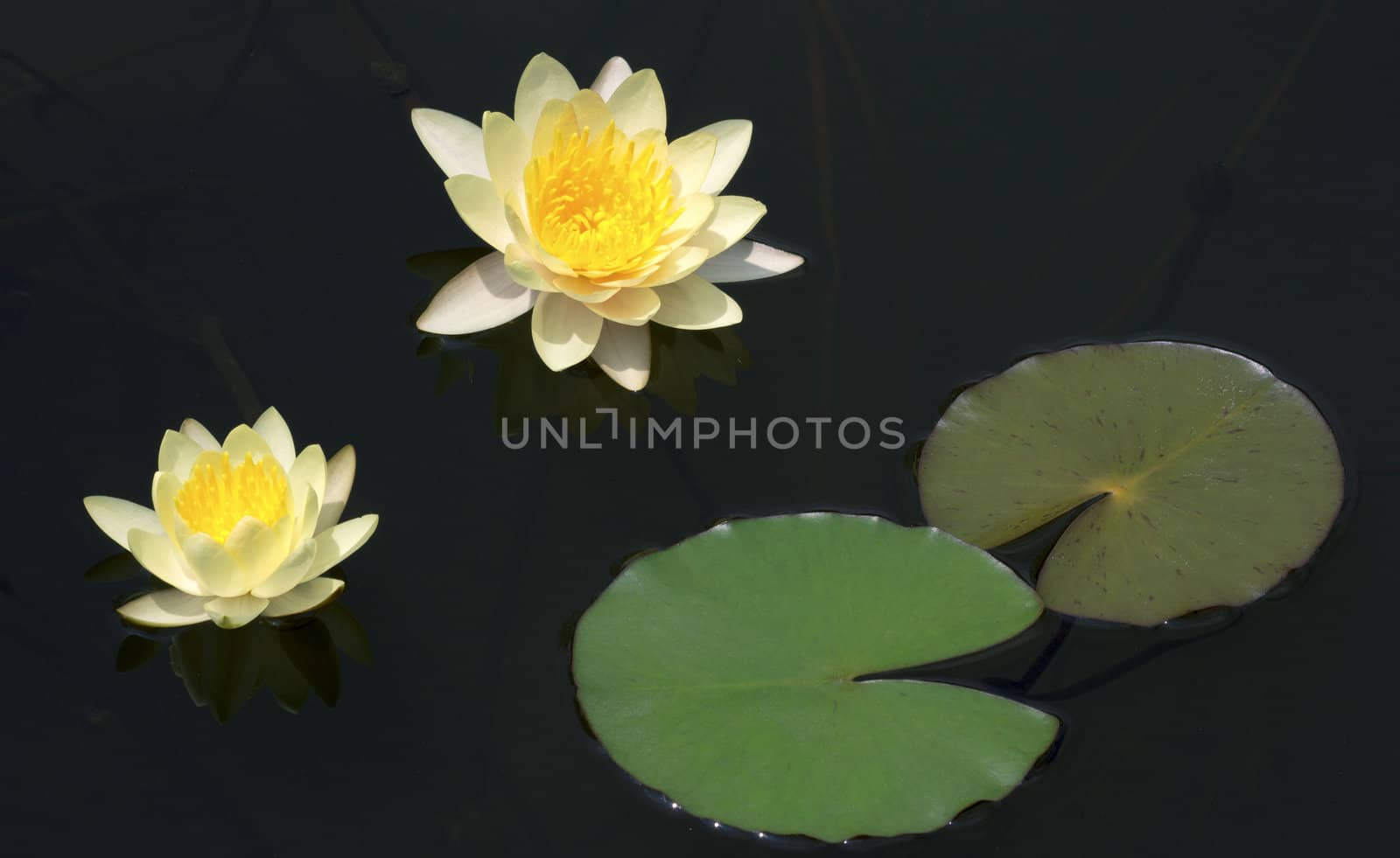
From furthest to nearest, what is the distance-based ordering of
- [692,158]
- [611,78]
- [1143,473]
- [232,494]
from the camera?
[611,78] < [692,158] < [1143,473] < [232,494]

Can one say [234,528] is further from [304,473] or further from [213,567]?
[304,473]

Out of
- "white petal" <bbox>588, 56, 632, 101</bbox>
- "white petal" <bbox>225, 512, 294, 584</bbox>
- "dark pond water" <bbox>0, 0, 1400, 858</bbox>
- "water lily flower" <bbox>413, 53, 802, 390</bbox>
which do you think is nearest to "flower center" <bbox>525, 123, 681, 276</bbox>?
"water lily flower" <bbox>413, 53, 802, 390</bbox>

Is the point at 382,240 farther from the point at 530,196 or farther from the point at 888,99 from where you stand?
the point at 888,99

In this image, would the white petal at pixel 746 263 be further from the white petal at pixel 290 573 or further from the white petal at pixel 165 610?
the white petal at pixel 165 610

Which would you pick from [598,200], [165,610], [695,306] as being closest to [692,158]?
[598,200]

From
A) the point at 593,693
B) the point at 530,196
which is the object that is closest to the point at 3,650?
the point at 593,693

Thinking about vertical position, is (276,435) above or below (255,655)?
above

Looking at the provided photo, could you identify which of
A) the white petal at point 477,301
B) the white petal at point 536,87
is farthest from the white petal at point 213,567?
the white petal at point 536,87
